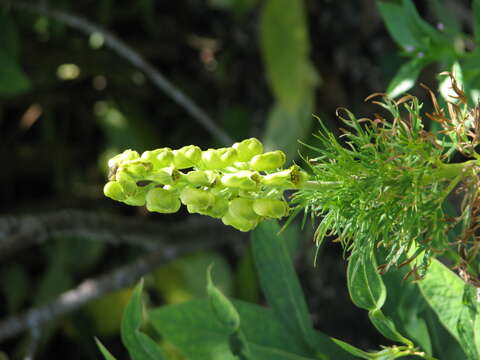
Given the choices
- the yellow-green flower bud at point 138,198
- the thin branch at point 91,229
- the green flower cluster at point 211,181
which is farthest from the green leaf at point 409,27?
the thin branch at point 91,229

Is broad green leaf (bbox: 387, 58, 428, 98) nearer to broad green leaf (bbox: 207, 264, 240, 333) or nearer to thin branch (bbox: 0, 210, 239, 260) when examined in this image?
broad green leaf (bbox: 207, 264, 240, 333)

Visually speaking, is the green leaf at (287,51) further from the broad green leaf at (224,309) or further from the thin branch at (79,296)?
the broad green leaf at (224,309)

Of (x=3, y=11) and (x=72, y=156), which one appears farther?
(x=72, y=156)

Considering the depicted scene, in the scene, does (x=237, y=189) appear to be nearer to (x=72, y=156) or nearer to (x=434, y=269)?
(x=434, y=269)

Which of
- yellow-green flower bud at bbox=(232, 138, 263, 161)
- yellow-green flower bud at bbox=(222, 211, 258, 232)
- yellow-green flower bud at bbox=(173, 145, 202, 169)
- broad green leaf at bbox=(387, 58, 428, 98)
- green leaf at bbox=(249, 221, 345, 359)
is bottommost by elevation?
green leaf at bbox=(249, 221, 345, 359)

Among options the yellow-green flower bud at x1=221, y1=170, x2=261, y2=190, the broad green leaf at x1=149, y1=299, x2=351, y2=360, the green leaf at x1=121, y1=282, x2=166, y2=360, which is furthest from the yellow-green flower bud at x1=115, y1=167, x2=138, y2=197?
the broad green leaf at x1=149, y1=299, x2=351, y2=360

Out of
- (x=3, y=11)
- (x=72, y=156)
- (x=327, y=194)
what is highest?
(x=3, y=11)

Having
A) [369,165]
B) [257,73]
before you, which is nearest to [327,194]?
[369,165]
